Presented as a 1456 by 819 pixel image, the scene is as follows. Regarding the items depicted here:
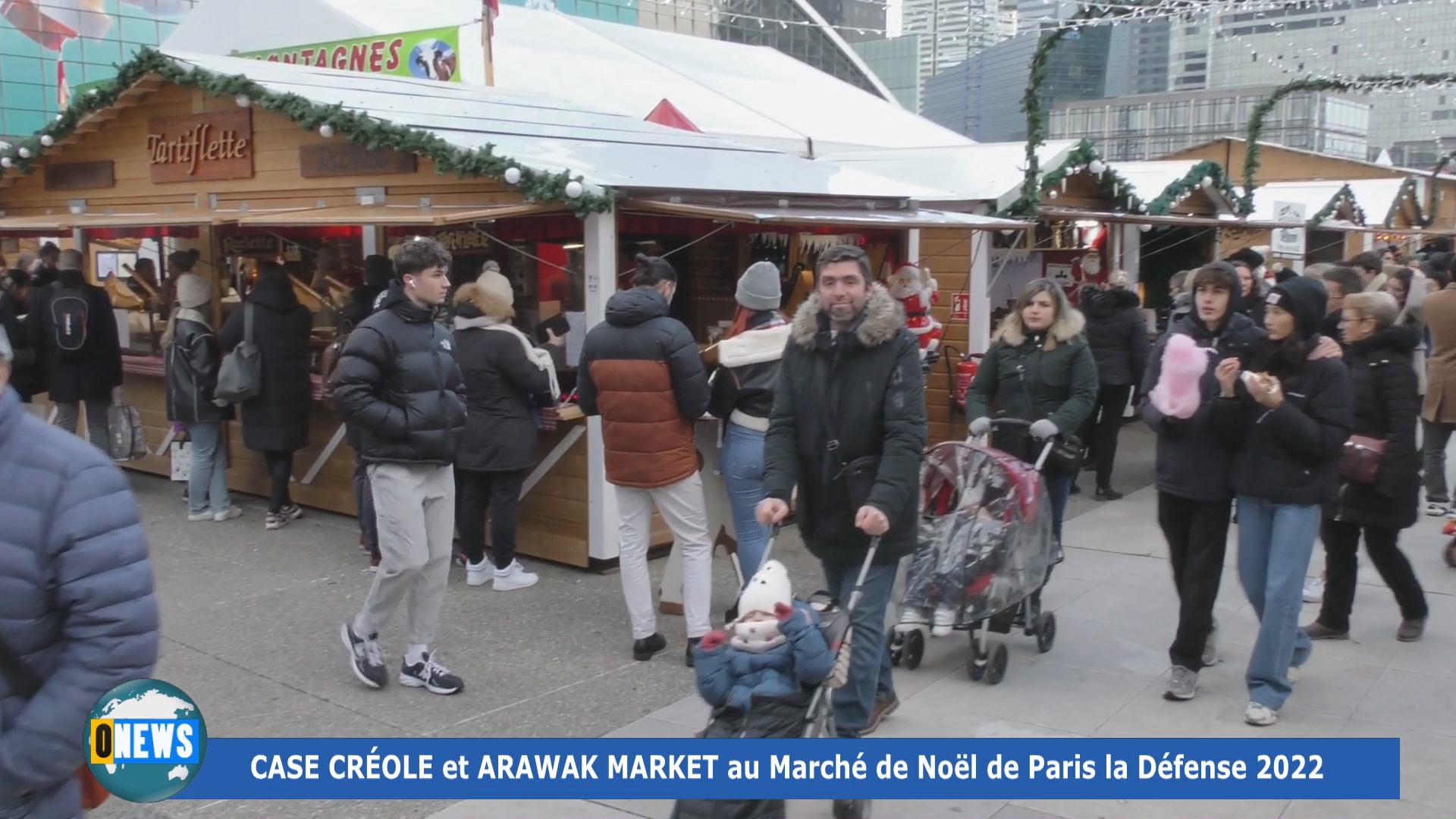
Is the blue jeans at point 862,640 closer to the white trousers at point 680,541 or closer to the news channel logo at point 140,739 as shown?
the white trousers at point 680,541

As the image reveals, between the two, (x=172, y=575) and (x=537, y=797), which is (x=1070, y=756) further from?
(x=172, y=575)

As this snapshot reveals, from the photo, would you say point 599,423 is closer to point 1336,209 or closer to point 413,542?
point 413,542

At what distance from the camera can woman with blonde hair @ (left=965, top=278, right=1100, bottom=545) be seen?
5746 mm

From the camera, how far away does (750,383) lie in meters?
5.56

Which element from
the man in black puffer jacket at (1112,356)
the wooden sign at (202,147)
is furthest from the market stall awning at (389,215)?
the man in black puffer jacket at (1112,356)

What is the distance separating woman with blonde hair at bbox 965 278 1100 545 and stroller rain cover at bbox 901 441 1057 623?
1.42 ft

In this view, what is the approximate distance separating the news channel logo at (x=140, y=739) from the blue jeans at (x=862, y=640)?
2.25m

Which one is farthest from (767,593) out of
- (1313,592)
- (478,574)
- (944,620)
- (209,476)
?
(209,476)

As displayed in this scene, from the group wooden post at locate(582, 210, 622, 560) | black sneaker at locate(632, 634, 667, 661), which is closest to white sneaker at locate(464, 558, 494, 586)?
wooden post at locate(582, 210, 622, 560)

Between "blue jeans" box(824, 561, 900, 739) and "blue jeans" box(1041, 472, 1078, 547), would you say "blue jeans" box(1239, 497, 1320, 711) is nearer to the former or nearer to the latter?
Result: "blue jeans" box(1041, 472, 1078, 547)

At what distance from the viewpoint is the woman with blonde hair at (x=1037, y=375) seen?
226 inches

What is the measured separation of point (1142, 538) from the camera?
813 centimetres

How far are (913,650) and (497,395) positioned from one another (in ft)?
8.97
